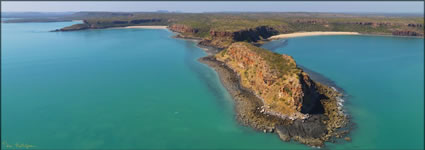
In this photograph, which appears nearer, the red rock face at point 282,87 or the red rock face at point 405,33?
the red rock face at point 282,87

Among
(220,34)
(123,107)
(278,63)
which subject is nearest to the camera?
(123,107)

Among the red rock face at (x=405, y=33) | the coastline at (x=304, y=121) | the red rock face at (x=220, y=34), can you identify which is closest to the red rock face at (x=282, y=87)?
the coastline at (x=304, y=121)

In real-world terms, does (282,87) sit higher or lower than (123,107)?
higher

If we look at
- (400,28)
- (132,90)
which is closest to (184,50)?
(132,90)

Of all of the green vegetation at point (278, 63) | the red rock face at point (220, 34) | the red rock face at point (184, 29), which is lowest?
the green vegetation at point (278, 63)

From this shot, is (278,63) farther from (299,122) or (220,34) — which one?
(220,34)

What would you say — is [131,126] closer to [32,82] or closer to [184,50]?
[32,82]

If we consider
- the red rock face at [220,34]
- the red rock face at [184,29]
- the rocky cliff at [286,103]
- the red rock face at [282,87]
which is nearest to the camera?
the rocky cliff at [286,103]

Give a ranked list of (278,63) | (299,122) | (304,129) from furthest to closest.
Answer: (278,63)
(299,122)
(304,129)

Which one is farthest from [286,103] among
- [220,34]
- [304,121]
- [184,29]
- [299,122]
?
[184,29]

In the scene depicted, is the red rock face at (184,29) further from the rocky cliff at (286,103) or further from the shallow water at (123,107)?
the rocky cliff at (286,103)
